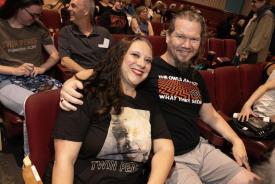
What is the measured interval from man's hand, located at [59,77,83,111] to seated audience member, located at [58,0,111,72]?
1.24 meters

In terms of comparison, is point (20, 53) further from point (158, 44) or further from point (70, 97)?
point (158, 44)

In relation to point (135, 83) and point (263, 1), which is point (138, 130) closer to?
point (135, 83)

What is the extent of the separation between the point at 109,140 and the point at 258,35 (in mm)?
3376


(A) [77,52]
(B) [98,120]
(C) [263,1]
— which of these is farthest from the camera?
(C) [263,1]

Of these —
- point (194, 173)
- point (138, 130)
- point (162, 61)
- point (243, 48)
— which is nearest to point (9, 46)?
point (162, 61)

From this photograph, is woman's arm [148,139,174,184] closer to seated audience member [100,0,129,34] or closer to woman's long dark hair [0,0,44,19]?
woman's long dark hair [0,0,44,19]

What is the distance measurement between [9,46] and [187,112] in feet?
4.38

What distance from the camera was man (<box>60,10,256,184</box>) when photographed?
1583mm

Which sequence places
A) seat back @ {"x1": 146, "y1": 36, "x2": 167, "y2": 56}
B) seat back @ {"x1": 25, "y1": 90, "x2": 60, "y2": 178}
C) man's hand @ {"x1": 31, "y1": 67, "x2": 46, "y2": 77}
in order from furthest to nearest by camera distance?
1. seat back @ {"x1": 146, "y1": 36, "x2": 167, "y2": 56}
2. man's hand @ {"x1": 31, "y1": 67, "x2": 46, "y2": 77}
3. seat back @ {"x1": 25, "y1": 90, "x2": 60, "y2": 178}

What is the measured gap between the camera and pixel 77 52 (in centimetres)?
246

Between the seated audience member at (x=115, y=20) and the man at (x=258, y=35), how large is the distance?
5.41ft

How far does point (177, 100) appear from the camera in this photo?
163cm

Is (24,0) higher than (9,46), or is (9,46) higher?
(24,0)

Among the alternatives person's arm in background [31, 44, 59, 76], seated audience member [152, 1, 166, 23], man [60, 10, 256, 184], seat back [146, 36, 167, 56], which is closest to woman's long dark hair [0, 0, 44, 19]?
person's arm in background [31, 44, 59, 76]
